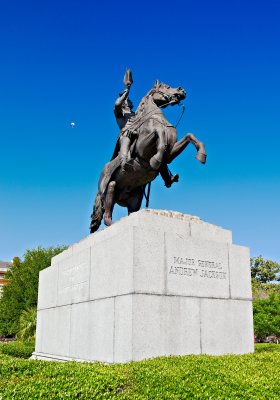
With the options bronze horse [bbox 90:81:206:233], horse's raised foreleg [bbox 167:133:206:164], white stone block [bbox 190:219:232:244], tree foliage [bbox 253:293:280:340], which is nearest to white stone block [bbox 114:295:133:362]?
white stone block [bbox 190:219:232:244]

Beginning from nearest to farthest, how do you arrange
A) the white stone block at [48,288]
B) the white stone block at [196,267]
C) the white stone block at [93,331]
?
the white stone block at [93,331] → the white stone block at [196,267] → the white stone block at [48,288]

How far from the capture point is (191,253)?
25.9 ft

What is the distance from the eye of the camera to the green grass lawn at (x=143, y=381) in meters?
4.67

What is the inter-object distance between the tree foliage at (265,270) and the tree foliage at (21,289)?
29.7 metres

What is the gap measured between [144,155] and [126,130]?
94 centimetres

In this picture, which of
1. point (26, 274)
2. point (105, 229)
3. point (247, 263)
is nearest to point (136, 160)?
point (105, 229)

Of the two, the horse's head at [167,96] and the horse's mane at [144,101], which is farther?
the horse's mane at [144,101]

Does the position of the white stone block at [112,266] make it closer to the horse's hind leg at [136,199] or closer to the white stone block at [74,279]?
the white stone block at [74,279]

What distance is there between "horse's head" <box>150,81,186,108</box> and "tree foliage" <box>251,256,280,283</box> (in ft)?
175

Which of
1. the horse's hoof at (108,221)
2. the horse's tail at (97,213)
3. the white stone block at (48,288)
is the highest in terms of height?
the horse's tail at (97,213)

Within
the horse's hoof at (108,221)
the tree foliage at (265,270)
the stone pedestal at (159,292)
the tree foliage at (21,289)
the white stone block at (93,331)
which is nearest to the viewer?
the stone pedestal at (159,292)

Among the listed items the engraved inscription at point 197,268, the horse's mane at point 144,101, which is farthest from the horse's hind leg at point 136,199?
the engraved inscription at point 197,268

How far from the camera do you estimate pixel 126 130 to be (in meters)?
9.82

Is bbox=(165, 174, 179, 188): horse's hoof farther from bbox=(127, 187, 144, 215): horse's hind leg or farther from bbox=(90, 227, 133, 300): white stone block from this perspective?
bbox=(90, 227, 133, 300): white stone block
